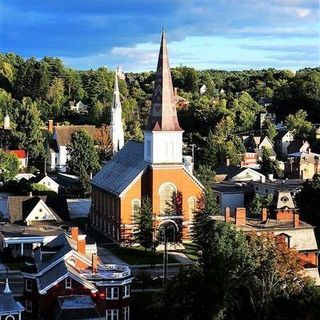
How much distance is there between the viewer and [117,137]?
8550 cm

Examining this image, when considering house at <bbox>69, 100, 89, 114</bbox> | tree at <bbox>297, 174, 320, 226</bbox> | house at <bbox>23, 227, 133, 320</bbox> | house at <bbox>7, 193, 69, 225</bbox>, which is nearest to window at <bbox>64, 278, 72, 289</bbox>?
house at <bbox>23, 227, 133, 320</bbox>

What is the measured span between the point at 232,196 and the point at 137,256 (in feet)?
53.1

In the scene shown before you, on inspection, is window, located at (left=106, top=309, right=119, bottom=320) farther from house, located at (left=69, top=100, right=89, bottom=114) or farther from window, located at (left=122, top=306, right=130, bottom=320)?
house, located at (left=69, top=100, right=89, bottom=114)

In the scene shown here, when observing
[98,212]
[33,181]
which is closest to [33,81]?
[33,181]

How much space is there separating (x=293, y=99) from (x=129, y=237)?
6717 cm

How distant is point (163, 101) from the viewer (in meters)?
52.0

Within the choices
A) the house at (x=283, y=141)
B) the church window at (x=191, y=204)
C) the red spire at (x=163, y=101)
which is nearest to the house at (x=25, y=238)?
the church window at (x=191, y=204)

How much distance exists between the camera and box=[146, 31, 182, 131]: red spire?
171ft

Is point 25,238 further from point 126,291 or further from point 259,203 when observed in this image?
point 259,203

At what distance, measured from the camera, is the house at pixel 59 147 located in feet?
286

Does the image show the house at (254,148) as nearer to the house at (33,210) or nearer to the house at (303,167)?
the house at (303,167)

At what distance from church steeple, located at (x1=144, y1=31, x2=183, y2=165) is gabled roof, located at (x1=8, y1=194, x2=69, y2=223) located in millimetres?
8198

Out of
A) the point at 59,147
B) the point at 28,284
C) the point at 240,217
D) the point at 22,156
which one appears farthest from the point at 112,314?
the point at 59,147

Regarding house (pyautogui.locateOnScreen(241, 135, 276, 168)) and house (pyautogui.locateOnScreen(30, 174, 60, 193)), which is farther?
house (pyautogui.locateOnScreen(241, 135, 276, 168))
